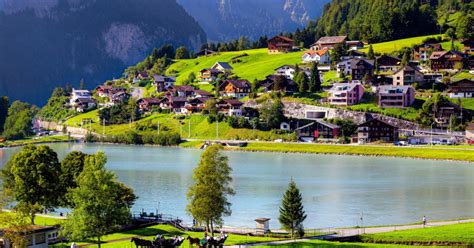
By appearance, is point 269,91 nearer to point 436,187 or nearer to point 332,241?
point 436,187

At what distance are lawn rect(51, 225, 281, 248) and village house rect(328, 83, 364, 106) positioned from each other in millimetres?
66378

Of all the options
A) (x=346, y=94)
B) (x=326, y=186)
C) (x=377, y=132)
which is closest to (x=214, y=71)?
(x=346, y=94)

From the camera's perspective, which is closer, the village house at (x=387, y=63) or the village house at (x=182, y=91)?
the village house at (x=387, y=63)

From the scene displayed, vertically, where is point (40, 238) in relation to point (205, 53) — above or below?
below

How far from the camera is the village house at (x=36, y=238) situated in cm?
3190

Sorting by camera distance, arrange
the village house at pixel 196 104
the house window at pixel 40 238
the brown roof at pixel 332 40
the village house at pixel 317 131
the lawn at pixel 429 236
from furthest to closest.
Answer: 1. the brown roof at pixel 332 40
2. the village house at pixel 196 104
3. the village house at pixel 317 131
4. the lawn at pixel 429 236
5. the house window at pixel 40 238

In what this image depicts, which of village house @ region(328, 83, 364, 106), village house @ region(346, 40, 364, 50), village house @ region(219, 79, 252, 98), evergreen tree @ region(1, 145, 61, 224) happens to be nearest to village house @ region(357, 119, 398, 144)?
village house @ region(328, 83, 364, 106)

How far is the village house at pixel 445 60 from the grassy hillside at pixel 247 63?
2774 cm

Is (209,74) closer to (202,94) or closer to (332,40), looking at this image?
(202,94)

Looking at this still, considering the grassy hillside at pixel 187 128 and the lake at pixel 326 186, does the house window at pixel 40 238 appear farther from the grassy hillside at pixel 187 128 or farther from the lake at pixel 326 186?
the grassy hillside at pixel 187 128

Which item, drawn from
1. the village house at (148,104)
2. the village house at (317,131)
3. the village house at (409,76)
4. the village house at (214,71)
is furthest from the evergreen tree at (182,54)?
the village house at (317,131)

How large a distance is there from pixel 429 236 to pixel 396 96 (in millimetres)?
67250

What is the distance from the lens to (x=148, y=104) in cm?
12731

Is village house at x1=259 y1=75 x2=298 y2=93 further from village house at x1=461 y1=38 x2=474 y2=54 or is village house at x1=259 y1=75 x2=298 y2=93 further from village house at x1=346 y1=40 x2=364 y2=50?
village house at x1=461 y1=38 x2=474 y2=54
